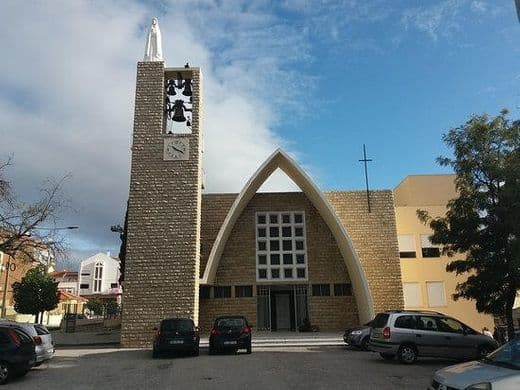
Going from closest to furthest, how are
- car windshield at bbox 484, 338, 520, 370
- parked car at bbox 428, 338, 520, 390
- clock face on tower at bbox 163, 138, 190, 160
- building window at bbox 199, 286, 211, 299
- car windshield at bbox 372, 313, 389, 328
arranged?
parked car at bbox 428, 338, 520, 390, car windshield at bbox 484, 338, 520, 370, car windshield at bbox 372, 313, 389, 328, clock face on tower at bbox 163, 138, 190, 160, building window at bbox 199, 286, 211, 299

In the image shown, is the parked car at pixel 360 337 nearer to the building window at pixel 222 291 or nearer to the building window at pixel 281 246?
the building window at pixel 281 246

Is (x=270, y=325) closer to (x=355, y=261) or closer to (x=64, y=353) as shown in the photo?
(x=355, y=261)

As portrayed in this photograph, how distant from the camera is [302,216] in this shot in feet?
83.9

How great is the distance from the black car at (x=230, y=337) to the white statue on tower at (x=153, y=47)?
42.4 ft

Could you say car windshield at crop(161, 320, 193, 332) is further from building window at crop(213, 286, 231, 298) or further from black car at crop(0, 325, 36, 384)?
building window at crop(213, 286, 231, 298)

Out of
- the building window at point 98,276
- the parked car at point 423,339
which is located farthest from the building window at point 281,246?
the building window at point 98,276

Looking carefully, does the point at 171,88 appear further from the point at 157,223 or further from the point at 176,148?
the point at 157,223

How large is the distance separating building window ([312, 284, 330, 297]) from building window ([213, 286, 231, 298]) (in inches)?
171

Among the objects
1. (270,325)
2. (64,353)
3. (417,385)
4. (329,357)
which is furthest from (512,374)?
(270,325)

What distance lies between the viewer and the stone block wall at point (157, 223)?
1928 centimetres

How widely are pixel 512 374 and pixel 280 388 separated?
15.8 feet

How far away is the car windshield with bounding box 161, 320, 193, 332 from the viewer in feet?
49.7

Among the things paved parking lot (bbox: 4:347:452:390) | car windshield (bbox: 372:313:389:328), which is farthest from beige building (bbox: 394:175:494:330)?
car windshield (bbox: 372:313:389:328)

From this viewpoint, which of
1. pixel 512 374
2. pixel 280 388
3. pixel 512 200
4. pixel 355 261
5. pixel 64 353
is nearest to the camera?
pixel 512 374
